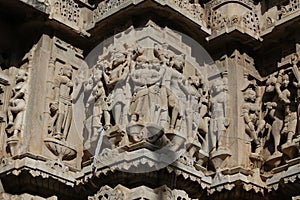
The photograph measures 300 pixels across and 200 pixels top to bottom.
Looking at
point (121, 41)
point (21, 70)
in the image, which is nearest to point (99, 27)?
point (121, 41)

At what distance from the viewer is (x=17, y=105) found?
1235 cm

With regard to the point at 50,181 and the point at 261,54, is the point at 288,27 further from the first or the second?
the point at 50,181

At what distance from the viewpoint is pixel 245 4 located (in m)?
13.7

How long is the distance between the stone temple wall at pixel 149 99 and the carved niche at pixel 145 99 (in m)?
0.02

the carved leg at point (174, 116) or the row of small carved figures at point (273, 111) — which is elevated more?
the row of small carved figures at point (273, 111)

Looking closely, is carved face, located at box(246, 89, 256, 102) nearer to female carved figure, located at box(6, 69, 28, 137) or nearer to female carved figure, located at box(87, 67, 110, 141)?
female carved figure, located at box(87, 67, 110, 141)

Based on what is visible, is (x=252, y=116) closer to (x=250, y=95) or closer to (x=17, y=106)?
(x=250, y=95)

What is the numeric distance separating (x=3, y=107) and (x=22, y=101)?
40 centimetres

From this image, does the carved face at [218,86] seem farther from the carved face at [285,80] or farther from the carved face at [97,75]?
the carved face at [97,75]

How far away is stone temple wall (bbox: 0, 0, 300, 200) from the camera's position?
1157 cm

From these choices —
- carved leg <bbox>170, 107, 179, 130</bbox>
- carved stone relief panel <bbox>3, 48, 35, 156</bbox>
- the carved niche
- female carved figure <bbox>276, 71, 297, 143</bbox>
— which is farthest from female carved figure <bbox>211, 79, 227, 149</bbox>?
carved stone relief panel <bbox>3, 48, 35, 156</bbox>

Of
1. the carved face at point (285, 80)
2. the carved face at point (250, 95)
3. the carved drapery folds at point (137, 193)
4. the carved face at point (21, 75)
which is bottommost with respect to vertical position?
the carved drapery folds at point (137, 193)

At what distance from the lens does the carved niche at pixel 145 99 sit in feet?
37.6

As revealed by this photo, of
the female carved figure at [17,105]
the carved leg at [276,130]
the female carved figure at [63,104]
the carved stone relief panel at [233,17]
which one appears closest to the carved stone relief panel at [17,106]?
the female carved figure at [17,105]
